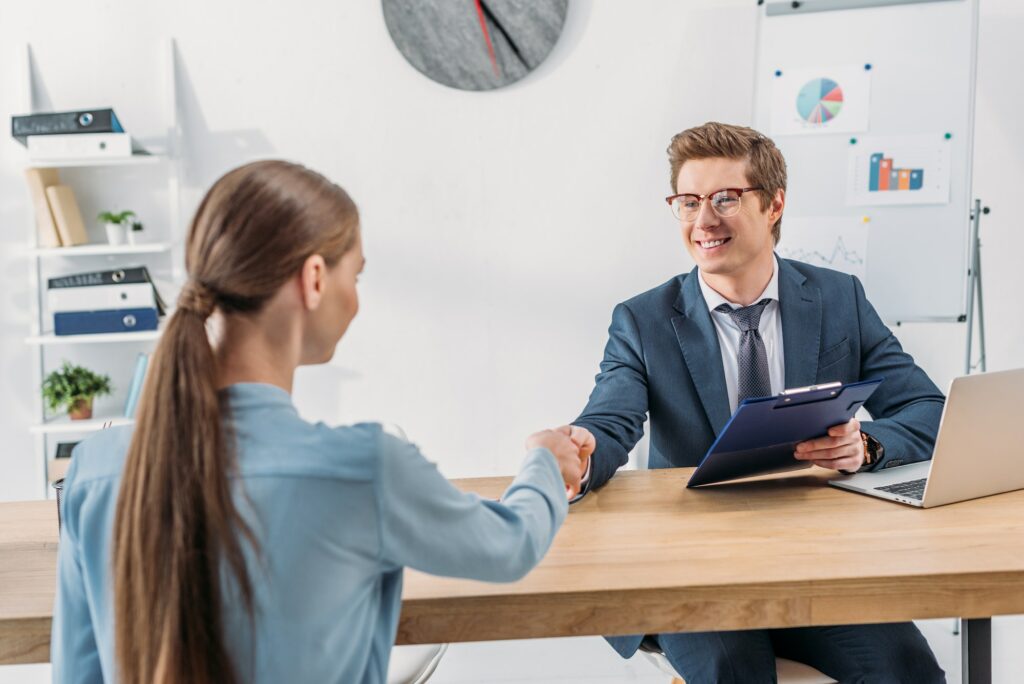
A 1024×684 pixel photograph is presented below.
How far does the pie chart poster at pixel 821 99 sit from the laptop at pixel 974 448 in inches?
59.4

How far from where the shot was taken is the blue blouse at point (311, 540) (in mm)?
867

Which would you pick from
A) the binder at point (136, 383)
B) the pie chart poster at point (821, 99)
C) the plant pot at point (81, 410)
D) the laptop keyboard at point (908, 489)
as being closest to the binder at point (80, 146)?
the binder at point (136, 383)

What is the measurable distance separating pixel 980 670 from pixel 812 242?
1675mm

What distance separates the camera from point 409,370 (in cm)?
320

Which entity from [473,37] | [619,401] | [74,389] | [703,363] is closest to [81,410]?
[74,389]

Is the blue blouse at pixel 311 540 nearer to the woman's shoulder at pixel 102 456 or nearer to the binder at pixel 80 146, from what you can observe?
the woman's shoulder at pixel 102 456

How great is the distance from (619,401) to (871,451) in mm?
457

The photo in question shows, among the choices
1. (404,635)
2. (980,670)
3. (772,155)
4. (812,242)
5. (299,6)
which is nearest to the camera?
(404,635)

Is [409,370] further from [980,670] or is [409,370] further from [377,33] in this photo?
[980,670]

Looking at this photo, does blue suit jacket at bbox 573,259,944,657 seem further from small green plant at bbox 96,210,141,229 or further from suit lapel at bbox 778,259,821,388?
small green plant at bbox 96,210,141,229

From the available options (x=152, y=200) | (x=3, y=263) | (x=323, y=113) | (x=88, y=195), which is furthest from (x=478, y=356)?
(x=3, y=263)

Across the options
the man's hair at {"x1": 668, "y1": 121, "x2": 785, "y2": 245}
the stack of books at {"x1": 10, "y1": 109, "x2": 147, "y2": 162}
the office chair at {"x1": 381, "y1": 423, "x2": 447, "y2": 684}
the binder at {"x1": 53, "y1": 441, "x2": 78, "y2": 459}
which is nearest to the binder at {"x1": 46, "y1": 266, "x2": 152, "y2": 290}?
the stack of books at {"x1": 10, "y1": 109, "x2": 147, "y2": 162}

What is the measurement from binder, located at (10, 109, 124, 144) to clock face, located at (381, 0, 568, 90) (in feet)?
2.97

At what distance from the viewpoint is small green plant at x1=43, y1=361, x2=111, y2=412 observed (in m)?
2.97
